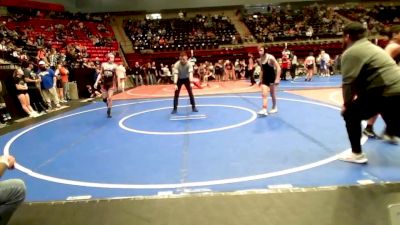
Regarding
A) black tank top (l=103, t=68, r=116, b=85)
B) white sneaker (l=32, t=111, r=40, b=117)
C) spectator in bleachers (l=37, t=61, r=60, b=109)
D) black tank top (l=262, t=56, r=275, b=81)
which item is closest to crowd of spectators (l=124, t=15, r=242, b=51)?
spectator in bleachers (l=37, t=61, r=60, b=109)

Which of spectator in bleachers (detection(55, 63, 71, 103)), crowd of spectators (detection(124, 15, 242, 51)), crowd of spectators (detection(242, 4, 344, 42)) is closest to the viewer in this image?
spectator in bleachers (detection(55, 63, 71, 103))

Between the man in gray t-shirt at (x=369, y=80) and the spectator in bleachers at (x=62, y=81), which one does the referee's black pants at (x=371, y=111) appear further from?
the spectator in bleachers at (x=62, y=81)

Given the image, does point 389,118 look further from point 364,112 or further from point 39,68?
point 39,68

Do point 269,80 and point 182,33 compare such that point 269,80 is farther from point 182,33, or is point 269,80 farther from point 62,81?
point 182,33

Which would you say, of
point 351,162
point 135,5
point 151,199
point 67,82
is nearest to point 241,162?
point 351,162

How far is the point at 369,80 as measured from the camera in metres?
4.55

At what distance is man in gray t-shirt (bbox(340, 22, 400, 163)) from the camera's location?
4.43 meters

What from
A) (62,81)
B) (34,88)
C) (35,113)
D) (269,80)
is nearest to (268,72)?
(269,80)

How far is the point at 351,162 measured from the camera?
201 inches

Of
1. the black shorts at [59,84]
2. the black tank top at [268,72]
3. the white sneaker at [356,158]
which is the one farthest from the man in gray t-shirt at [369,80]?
the black shorts at [59,84]

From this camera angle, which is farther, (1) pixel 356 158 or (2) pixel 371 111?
(1) pixel 356 158

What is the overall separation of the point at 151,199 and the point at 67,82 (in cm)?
1416

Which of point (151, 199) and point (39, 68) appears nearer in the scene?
point (151, 199)

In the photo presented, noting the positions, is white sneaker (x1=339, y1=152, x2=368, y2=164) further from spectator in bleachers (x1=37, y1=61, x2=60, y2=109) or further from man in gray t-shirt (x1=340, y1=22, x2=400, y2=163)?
spectator in bleachers (x1=37, y1=61, x2=60, y2=109)
